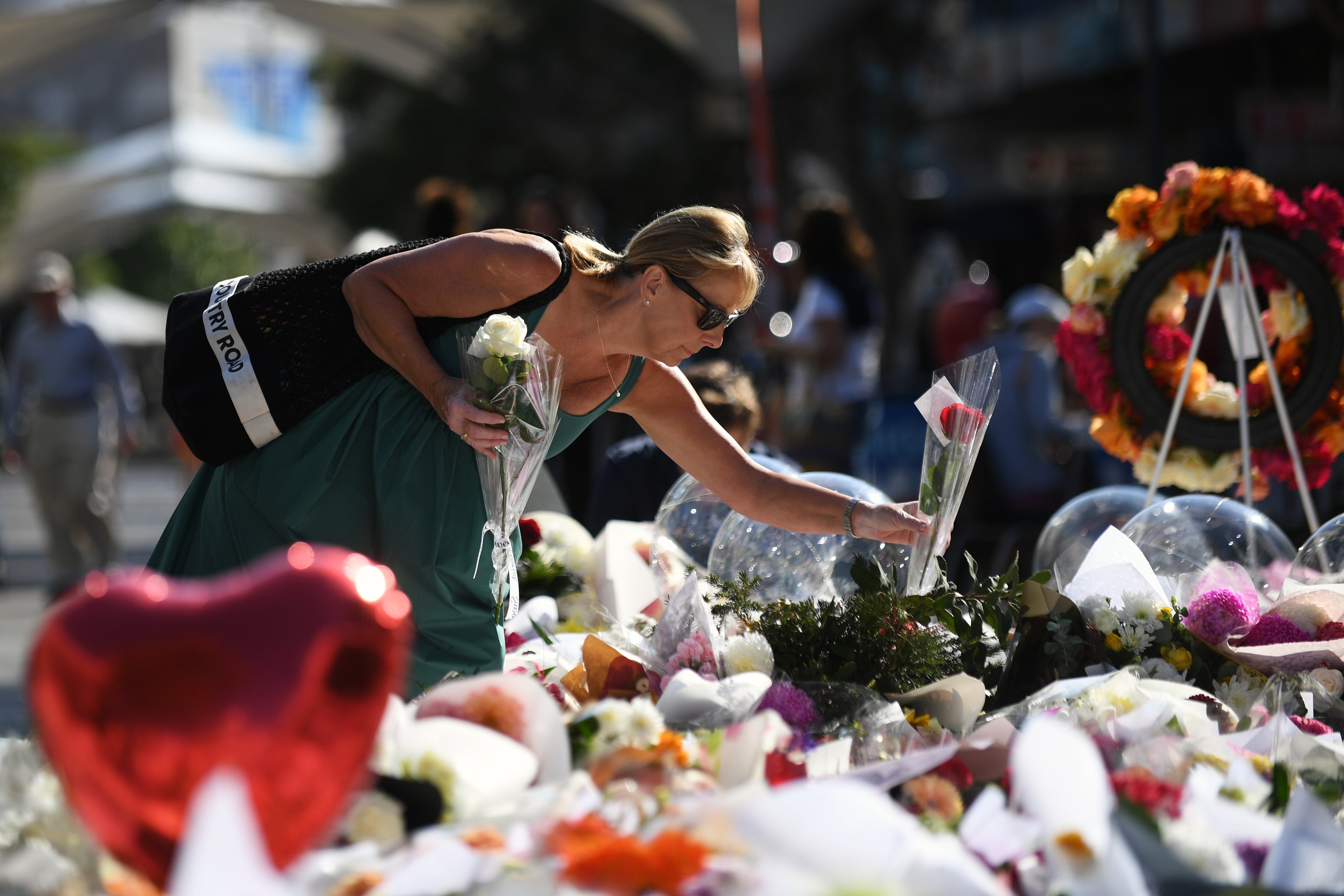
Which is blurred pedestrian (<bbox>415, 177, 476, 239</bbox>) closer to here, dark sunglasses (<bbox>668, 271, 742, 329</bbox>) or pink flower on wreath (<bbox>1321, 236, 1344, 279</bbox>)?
dark sunglasses (<bbox>668, 271, 742, 329</bbox>)

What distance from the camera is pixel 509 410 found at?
7.39 ft

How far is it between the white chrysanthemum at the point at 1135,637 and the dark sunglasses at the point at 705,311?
91cm

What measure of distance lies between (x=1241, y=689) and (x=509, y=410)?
1.35 meters

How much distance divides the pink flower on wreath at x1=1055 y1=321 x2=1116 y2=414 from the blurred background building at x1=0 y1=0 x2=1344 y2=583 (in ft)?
3.59

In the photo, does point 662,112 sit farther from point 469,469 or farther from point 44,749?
point 44,749

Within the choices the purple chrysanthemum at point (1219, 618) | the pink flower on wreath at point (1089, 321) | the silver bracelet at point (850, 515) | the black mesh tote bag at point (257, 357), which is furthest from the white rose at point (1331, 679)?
the black mesh tote bag at point (257, 357)

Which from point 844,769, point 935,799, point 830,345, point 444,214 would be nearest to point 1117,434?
point 844,769

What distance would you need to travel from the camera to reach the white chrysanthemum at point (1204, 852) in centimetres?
137

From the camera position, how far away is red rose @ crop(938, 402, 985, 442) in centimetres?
233

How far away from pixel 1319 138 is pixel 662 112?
11554 millimetres

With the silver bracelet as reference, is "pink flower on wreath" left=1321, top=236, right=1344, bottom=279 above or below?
above

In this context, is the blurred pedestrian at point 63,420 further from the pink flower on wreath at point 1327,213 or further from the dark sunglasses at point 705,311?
the pink flower on wreath at point 1327,213

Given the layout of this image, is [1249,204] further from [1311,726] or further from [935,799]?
[935,799]

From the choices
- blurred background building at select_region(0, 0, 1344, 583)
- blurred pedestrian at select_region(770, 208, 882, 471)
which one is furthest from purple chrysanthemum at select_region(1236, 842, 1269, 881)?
blurred pedestrian at select_region(770, 208, 882, 471)
